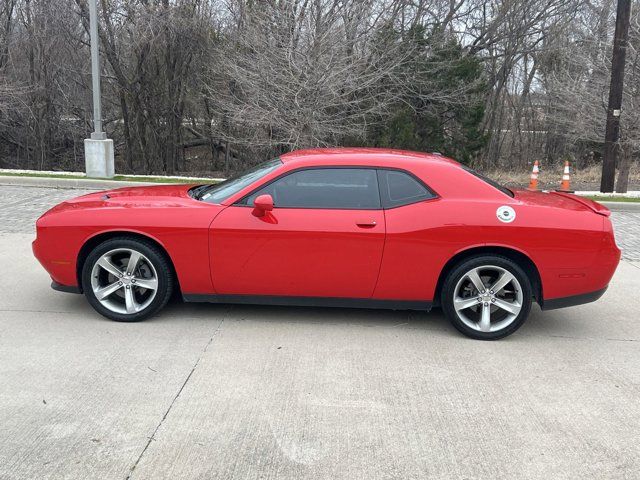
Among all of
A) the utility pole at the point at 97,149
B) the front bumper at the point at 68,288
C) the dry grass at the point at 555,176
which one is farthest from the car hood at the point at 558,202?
the dry grass at the point at 555,176

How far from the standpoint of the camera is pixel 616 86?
14008 millimetres

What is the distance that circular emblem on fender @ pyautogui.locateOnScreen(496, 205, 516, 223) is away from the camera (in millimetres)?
4574

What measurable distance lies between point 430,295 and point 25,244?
5.43m

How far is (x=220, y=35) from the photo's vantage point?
20156mm

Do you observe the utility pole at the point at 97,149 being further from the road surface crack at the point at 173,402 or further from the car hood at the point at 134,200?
the road surface crack at the point at 173,402

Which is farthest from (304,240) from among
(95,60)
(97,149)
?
(95,60)

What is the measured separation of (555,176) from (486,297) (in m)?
22.1

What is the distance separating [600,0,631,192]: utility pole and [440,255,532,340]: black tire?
1148cm

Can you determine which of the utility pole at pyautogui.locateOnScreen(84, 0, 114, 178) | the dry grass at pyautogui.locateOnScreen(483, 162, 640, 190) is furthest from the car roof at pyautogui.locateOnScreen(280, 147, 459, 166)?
the dry grass at pyautogui.locateOnScreen(483, 162, 640, 190)

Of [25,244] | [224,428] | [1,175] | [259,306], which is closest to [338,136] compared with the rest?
[1,175]

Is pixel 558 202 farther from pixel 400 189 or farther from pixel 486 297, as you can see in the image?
pixel 400 189

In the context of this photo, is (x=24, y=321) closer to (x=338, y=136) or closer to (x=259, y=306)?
(x=259, y=306)

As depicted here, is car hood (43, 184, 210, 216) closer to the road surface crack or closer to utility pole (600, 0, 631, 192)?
the road surface crack

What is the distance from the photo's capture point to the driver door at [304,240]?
15.1 ft
